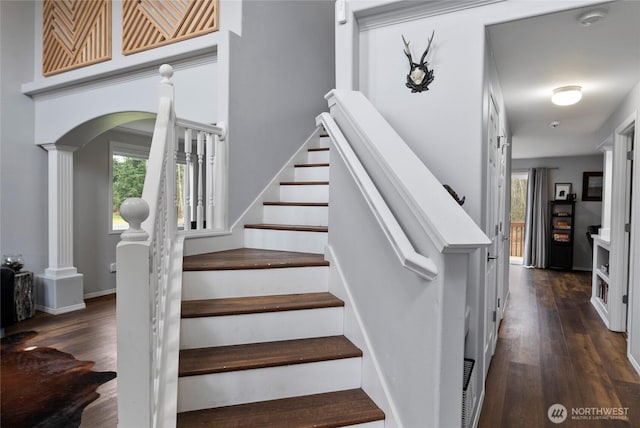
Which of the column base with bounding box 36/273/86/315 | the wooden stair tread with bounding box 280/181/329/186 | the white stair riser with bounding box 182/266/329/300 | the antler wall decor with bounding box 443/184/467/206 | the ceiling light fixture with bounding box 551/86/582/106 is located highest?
the ceiling light fixture with bounding box 551/86/582/106

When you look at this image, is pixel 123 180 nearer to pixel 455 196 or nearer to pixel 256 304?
pixel 256 304

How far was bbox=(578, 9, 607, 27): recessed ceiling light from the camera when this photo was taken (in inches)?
81.7

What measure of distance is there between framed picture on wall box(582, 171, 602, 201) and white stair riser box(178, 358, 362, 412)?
27.4 feet

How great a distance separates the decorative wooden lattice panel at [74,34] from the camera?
365cm

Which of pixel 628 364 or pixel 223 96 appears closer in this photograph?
pixel 223 96

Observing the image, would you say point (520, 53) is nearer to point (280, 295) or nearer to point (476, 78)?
point (476, 78)

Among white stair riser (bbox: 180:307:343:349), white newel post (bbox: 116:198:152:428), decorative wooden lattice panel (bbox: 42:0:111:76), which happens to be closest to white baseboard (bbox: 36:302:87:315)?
decorative wooden lattice panel (bbox: 42:0:111:76)

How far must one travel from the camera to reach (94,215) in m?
5.42

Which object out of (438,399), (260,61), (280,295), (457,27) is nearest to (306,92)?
(260,61)

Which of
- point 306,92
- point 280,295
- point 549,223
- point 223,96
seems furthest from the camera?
point 549,223

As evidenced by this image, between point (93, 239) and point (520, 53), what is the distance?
5636 millimetres

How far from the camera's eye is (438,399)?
1.20m

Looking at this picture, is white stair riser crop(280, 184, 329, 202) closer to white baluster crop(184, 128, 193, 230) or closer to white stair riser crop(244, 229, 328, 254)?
white stair riser crop(244, 229, 328, 254)

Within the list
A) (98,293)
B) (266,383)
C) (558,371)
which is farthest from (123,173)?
(558,371)
